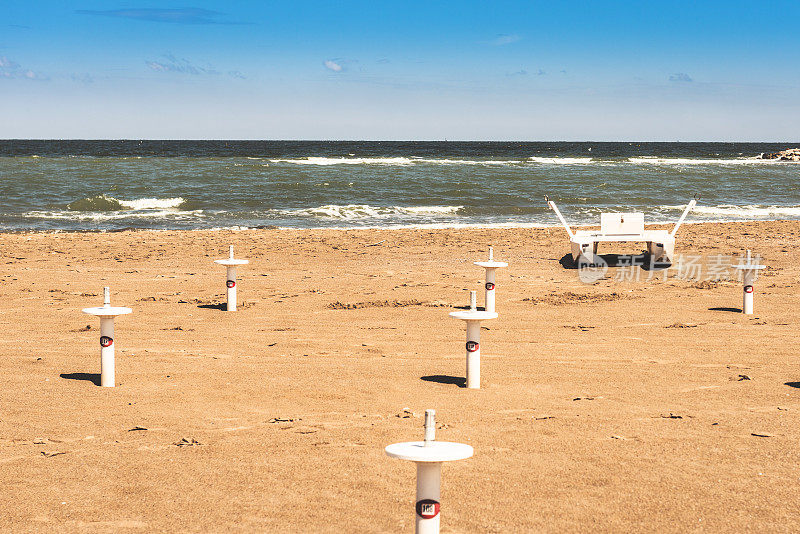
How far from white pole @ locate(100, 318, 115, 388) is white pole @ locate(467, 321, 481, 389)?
311cm

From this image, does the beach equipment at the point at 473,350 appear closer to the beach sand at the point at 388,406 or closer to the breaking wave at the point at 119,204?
the beach sand at the point at 388,406

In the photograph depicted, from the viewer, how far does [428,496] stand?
3.77 metres

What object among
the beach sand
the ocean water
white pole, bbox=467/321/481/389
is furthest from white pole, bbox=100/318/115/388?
the ocean water

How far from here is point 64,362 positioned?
8.65 metres

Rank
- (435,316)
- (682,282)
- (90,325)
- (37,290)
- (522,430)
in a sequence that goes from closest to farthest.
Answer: (522,430), (90,325), (435,316), (37,290), (682,282)

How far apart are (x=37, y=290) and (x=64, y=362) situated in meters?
4.95

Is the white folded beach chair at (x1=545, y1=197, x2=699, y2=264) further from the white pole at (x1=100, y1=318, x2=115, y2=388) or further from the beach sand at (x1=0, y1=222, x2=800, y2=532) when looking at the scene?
the white pole at (x1=100, y1=318, x2=115, y2=388)

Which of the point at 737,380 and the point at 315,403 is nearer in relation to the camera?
the point at 315,403

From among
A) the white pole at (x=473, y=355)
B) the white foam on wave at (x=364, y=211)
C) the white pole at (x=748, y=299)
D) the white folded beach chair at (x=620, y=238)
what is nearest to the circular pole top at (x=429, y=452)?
the white pole at (x=473, y=355)

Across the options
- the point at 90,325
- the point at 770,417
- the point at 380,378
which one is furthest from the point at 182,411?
the point at 770,417

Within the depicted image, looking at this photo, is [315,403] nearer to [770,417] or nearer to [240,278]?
[770,417]

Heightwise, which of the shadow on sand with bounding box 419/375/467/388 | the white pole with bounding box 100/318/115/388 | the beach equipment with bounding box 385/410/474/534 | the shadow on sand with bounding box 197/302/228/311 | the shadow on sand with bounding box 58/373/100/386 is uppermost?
the beach equipment with bounding box 385/410/474/534

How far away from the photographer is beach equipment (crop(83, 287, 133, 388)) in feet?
23.9

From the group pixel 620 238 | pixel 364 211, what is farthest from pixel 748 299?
pixel 364 211
